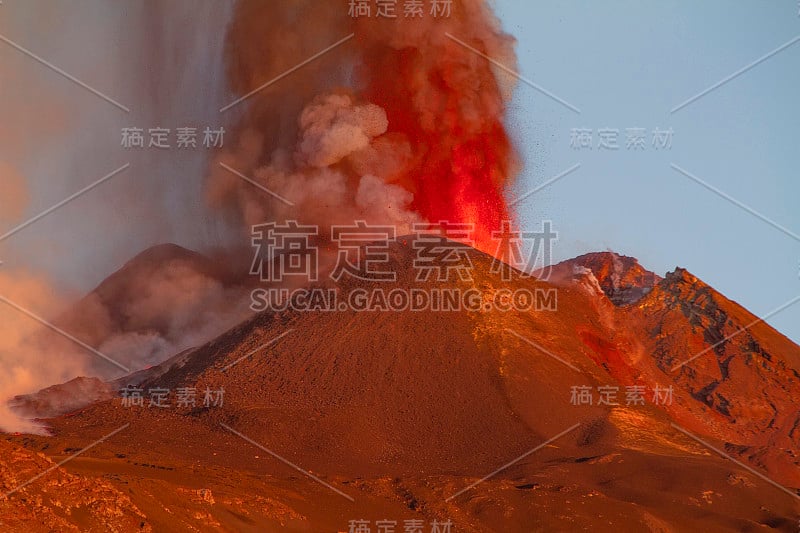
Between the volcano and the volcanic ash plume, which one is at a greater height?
the volcanic ash plume

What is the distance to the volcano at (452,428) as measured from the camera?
27656 millimetres

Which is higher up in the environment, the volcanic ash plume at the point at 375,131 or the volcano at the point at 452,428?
the volcanic ash plume at the point at 375,131

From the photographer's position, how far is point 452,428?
128 feet

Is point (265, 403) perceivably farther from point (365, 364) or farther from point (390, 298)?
point (390, 298)

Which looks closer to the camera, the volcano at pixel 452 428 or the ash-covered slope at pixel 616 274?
the volcano at pixel 452 428

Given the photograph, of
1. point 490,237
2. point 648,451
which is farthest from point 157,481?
point 490,237

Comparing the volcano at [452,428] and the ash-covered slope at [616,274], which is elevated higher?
the ash-covered slope at [616,274]

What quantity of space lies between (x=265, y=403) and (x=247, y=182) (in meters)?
23.8

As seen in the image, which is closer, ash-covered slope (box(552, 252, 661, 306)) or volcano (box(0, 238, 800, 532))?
volcano (box(0, 238, 800, 532))

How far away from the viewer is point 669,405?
47.6 metres

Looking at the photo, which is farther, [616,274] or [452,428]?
[616,274]

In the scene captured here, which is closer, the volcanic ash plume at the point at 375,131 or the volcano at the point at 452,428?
the volcano at the point at 452,428

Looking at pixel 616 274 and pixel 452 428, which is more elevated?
pixel 616 274

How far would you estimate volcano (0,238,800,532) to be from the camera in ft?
90.7
